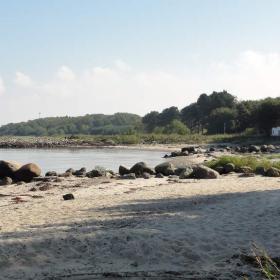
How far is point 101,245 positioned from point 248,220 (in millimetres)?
4222

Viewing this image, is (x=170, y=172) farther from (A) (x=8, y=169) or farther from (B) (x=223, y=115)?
(B) (x=223, y=115)

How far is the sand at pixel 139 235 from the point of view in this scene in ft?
32.7

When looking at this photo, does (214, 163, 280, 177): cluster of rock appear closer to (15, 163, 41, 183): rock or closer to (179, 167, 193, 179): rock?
(179, 167, 193, 179): rock

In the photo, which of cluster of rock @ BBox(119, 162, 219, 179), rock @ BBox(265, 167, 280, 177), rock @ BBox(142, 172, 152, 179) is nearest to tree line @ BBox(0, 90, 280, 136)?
cluster of rock @ BBox(119, 162, 219, 179)

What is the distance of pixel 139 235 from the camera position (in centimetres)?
1180

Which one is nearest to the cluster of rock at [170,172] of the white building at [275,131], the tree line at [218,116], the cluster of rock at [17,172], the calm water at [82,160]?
the cluster of rock at [17,172]

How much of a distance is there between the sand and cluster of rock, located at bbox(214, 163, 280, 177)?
6.43m

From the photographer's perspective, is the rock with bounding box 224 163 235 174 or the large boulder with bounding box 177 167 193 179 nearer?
the large boulder with bounding box 177 167 193 179

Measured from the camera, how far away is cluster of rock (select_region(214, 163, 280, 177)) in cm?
2503

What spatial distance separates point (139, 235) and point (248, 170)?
16.6 meters

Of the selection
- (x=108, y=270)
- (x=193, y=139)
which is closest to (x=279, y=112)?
(x=193, y=139)

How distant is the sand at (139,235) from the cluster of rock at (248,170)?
21.1 feet

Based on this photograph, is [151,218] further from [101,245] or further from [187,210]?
[101,245]

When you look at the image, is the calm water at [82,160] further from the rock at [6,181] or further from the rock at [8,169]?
the rock at [6,181]
